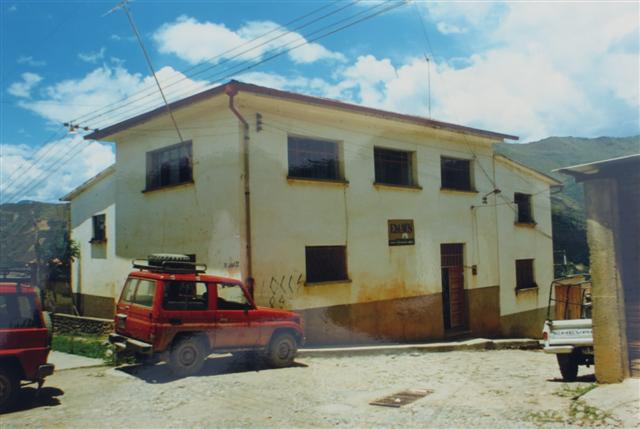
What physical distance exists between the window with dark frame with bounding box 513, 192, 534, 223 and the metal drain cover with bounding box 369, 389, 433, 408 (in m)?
13.7

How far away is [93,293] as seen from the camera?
16984 millimetres

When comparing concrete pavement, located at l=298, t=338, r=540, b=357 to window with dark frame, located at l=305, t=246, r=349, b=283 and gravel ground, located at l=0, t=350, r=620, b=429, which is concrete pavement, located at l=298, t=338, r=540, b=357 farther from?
window with dark frame, located at l=305, t=246, r=349, b=283

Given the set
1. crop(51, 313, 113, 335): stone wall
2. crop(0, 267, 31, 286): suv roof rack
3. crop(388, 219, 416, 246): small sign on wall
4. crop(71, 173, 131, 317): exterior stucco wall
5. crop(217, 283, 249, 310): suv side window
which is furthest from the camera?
crop(71, 173, 131, 317): exterior stucco wall

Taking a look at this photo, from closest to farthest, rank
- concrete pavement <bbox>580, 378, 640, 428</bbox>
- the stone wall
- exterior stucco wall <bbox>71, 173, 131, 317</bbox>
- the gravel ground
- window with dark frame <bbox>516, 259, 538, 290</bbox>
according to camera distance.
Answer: concrete pavement <bbox>580, 378, 640, 428</bbox> < the gravel ground < the stone wall < exterior stucco wall <bbox>71, 173, 131, 317</bbox> < window with dark frame <bbox>516, 259, 538, 290</bbox>

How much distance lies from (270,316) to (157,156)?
669 centimetres

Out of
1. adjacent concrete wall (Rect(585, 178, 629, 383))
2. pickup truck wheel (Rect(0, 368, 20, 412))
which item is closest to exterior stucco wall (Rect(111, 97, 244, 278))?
pickup truck wheel (Rect(0, 368, 20, 412))

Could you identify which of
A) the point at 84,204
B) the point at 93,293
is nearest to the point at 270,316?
the point at 93,293

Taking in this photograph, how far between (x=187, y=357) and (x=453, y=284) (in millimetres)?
10717

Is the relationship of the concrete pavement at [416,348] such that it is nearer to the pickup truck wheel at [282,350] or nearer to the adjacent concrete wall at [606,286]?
the pickup truck wheel at [282,350]

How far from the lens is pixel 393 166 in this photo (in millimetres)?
15367

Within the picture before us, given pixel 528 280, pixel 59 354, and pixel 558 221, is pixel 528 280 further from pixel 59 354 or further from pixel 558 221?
pixel 59 354

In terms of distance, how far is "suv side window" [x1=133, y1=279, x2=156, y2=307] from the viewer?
27.8ft

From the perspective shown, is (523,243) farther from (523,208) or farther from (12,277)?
(12,277)

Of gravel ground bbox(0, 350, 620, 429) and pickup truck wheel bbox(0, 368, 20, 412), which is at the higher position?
A: pickup truck wheel bbox(0, 368, 20, 412)
